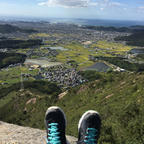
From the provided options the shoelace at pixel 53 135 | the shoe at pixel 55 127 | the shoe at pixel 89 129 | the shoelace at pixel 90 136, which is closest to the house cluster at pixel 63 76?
the shoe at pixel 55 127

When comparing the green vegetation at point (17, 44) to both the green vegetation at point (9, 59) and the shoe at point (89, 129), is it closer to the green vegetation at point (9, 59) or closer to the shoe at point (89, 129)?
the green vegetation at point (9, 59)

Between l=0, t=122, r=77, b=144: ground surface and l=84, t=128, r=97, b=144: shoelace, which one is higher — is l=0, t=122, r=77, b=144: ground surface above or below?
below

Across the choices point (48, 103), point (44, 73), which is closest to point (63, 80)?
point (44, 73)

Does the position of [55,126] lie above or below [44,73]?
above

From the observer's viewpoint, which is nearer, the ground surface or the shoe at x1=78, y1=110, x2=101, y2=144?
the shoe at x1=78, y1=110, x2=101, y2=144

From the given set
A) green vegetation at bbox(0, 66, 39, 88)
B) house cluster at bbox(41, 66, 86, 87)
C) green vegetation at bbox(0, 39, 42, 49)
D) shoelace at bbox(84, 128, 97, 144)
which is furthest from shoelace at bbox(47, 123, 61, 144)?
green vegetation at bbox(0, 39, 42, 49)

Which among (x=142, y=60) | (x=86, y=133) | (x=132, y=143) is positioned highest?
(x=86, y=133)

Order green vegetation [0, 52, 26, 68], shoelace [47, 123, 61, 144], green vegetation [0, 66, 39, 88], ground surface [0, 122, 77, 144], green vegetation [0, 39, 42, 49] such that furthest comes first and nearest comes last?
green vegetation [0, 39, 42, 49] → green vegetation [0, 52, 26, 68] → green vegetation [0, 66, 39, 88] → ground surface [0, 122, 77, 144] → shoelace [47, 123, 61, 144]

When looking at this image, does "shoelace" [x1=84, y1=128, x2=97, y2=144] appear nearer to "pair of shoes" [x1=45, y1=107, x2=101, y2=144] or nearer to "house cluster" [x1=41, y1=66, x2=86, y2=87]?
"pair of shoes" [x1=45, y1=107, x2=101, y2=144]

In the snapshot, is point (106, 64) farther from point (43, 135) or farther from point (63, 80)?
point (43, 135)
